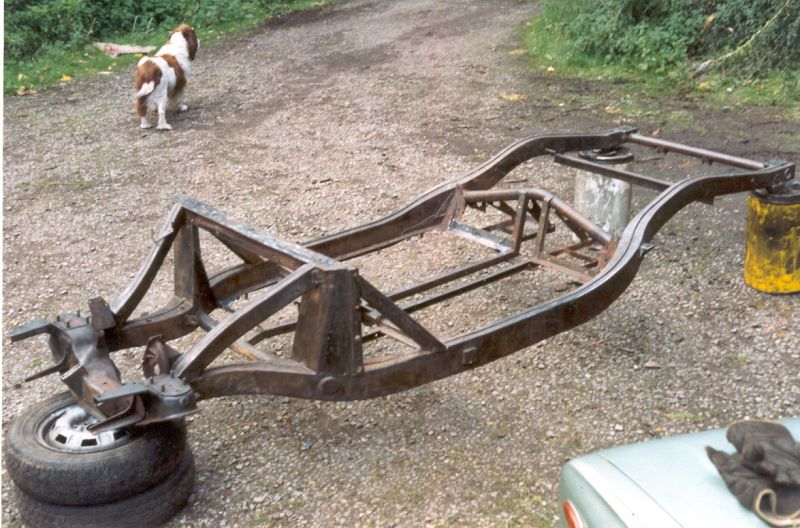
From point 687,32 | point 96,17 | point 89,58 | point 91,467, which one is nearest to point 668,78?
point 687,32

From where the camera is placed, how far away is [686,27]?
10.3m

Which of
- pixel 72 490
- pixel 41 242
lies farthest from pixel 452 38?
pixel 72 490

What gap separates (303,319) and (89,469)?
3.04 feet

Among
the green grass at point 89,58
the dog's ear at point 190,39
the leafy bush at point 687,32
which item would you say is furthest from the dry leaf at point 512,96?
→ the green grass at point 89,58

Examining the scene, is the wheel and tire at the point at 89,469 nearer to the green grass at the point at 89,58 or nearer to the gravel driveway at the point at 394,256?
the gravel driveway at the point at 394,256

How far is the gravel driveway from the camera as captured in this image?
367cm

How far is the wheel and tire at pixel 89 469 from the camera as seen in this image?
2.90 meters

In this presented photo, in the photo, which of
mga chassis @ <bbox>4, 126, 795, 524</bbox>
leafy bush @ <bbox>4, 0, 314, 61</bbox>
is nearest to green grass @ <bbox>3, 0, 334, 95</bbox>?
leafy bush @ <bbox>4, 0, 314, 61</bbox>

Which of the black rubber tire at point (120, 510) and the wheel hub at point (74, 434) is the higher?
the wheel hub at point (74, 434)

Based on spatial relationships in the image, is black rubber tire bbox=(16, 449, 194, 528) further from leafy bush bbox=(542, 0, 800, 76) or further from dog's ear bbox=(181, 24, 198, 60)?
leafy bush bbox=(542, 0, 800, 76)

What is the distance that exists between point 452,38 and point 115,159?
6146mm

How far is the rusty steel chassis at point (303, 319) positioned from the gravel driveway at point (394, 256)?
18.4 inches

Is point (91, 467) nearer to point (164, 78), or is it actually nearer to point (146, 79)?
point (146, 79)

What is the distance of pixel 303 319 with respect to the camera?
3.31m
